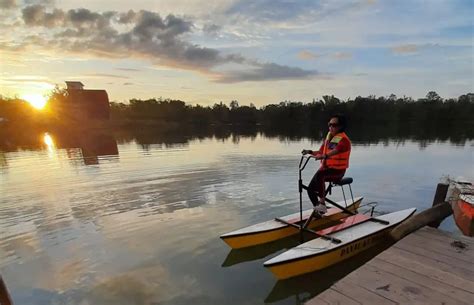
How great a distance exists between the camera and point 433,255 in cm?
497

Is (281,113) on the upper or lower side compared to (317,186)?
upper

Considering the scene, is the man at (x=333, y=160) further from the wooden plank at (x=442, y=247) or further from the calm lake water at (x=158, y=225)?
the wooden plank at (x=442, y=247)

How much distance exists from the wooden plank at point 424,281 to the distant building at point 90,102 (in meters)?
83.0

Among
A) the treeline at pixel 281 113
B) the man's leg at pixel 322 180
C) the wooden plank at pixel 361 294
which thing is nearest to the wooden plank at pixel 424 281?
the wooden plank at pixel 361 294

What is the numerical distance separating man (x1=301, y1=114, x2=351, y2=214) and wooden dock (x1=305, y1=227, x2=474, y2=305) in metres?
1.86

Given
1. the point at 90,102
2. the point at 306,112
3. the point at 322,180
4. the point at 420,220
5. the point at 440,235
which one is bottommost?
the point at 440,235

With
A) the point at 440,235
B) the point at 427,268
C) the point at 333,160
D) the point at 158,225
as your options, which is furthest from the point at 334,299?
the point at 158,225

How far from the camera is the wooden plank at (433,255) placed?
464 centimetres

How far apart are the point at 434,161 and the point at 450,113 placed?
75565 mm

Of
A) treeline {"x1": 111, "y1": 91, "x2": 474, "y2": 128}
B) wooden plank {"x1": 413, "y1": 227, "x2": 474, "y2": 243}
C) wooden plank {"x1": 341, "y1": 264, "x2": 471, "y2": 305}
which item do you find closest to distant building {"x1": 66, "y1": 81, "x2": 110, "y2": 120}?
treeline {"x1": 111, "y1": 91, "x2": 474, "y2": 128}

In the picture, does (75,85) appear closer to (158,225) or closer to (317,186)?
(158,225)

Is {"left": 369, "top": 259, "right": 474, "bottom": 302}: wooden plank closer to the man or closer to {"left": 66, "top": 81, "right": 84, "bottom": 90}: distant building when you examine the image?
the man

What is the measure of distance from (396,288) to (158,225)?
261 inches

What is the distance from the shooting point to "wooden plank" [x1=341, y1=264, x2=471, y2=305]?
12.1 feet
